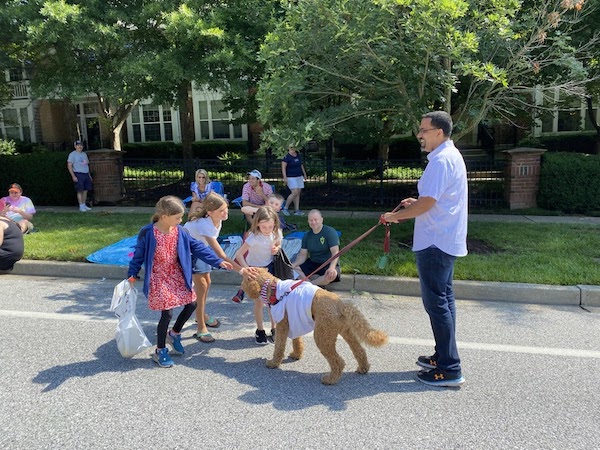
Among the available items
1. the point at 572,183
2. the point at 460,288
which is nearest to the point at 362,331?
the point at 460,288

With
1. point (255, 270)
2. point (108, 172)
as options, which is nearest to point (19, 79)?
point (108, 172)

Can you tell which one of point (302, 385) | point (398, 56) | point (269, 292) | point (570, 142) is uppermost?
point (398, 56)

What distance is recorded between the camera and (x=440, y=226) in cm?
356

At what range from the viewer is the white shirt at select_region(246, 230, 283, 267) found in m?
4.57

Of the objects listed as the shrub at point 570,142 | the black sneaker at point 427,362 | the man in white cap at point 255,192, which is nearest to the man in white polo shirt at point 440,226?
the black sneaker at point 427,362

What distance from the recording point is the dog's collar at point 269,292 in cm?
391

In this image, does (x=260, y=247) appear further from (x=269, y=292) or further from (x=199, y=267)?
(x=269, y=292)

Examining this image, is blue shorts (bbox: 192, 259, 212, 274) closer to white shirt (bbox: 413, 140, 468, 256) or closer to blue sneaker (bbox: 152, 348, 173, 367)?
blue sneaker (bbox: 152, 348, 173, 367)

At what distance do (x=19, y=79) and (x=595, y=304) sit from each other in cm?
1521

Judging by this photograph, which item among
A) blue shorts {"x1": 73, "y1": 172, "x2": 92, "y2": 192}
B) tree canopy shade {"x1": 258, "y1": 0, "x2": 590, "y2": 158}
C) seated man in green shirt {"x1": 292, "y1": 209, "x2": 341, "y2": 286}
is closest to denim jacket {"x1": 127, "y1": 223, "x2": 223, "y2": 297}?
seated man in green shirt {"x1": 292, "y1": 209, "x2": 341, "y2": 286}

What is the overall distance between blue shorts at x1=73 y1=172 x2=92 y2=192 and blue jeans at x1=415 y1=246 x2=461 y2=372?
9955 mm

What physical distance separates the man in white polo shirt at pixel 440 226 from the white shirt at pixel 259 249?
1.32 metres

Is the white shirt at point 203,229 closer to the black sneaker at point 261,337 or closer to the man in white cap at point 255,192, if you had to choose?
the black sneaker at point 261,337

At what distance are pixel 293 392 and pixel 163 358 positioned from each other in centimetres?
115
